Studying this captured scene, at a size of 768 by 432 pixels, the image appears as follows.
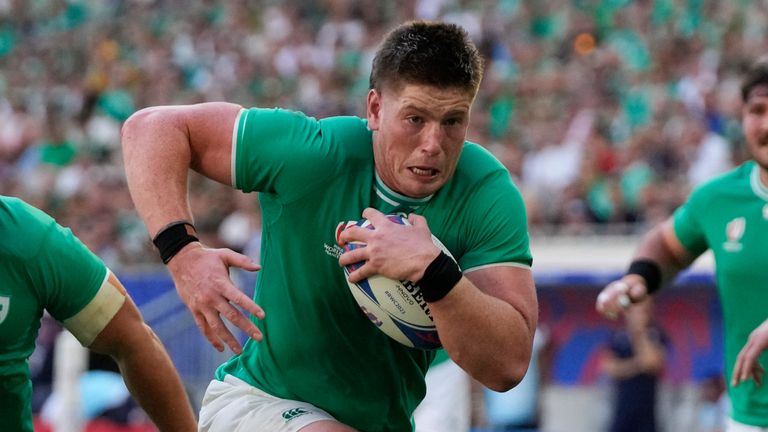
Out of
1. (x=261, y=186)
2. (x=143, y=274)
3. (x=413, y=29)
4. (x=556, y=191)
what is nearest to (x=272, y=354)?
(x=261, y=186)

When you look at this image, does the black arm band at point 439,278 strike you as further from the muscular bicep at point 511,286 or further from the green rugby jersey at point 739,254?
the green rugby jersey at point 739,254

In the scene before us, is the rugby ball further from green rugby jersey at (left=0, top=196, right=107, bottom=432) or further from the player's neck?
the player's neck

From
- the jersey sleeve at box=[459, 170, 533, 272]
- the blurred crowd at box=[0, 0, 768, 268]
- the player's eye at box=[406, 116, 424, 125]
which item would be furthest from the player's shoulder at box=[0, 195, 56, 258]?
the blurred crowd at box=[0, 0, 768, 268]

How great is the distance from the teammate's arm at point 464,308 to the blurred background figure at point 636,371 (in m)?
6.57

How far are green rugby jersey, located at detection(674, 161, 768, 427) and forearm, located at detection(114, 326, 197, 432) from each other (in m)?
2.72

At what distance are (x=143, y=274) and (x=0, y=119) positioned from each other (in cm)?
775

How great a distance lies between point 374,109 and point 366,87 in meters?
11.9

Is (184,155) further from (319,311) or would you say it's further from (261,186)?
(319,311)

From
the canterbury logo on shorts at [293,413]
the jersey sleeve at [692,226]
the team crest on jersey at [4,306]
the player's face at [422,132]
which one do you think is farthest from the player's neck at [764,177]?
the team crest on jersey at [4,306]

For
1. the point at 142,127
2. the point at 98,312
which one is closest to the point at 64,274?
the point at 98,312

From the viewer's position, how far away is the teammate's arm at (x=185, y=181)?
4.16 meters

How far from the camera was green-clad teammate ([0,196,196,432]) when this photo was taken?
14.3ft

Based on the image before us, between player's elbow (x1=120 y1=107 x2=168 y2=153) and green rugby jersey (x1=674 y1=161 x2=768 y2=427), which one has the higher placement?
player's elbow (x1=120 y1=107 x2=168 y2=153)

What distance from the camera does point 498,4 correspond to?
17.2 m
